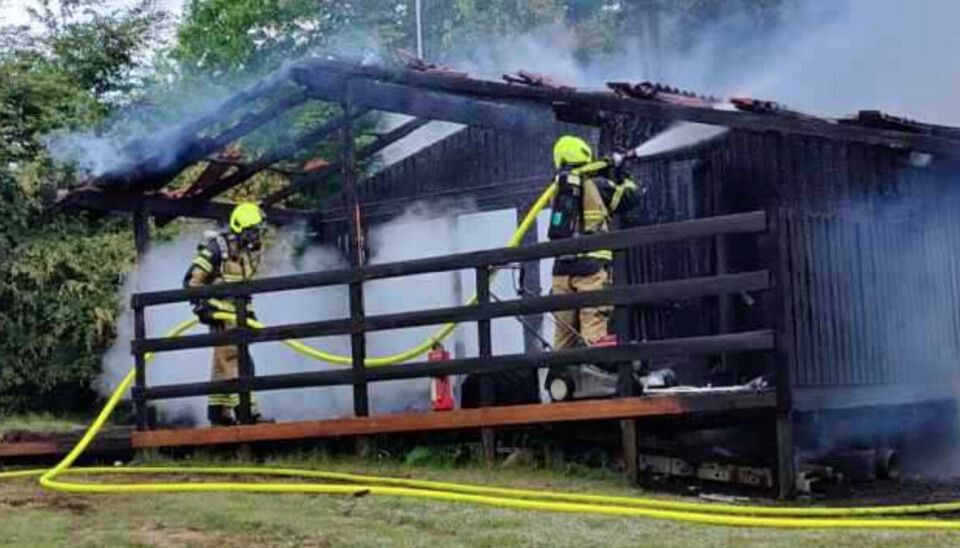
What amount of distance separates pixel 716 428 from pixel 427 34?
1894 cm

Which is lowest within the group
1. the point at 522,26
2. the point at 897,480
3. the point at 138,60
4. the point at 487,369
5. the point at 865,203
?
the point at 897,480

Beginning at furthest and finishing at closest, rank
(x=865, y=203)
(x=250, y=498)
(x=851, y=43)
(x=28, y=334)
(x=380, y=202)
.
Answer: (x=851, y=43) → (x=28, y=334) → (x=380, y=202) → (x=865, y=203) → (x=250, y=498)

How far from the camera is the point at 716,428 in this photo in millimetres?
7539

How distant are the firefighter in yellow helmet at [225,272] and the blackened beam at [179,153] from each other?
0.88 meters

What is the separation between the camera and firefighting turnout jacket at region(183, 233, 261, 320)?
10.0m

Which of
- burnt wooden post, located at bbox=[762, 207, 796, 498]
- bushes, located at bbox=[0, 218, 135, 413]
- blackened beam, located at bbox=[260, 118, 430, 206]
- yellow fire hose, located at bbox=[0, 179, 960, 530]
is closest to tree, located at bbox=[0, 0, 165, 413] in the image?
bushes, located at bbox=[0, 218, 135, 413]

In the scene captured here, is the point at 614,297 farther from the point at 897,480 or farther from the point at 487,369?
the point at 897,480

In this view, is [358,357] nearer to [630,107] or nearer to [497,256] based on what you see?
[497,256]

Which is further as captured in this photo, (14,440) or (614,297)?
(14,440)

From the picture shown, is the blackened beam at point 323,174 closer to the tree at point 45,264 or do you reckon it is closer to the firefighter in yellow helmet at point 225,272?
the firefighter in yellow helmet at point 225,272

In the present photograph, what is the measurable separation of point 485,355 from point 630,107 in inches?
71.9

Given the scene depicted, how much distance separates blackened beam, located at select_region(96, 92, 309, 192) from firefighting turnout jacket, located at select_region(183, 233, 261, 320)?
1.04 metres

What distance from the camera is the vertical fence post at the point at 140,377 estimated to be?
975 cm

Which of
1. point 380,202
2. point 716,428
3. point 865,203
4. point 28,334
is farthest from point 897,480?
point 28,334
